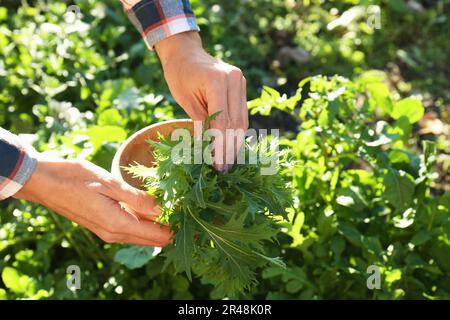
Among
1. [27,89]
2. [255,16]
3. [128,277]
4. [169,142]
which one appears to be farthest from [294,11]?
[169,142]

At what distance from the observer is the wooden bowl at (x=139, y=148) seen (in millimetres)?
1885

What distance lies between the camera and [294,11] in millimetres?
4219

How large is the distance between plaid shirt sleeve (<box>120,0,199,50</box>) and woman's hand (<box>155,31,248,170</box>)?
49 mm

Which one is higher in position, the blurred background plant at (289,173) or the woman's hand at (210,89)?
the woman's hand at (210,89)

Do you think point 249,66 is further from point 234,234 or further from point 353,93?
point 234,234

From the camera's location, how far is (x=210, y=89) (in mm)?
1812

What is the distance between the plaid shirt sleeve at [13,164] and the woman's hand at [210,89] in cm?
47

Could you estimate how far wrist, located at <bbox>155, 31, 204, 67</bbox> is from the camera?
200cm

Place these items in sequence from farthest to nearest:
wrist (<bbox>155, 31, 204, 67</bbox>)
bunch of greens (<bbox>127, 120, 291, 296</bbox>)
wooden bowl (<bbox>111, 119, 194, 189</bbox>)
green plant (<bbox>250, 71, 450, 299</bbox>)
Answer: green plant (<bbox>250, 71, 450, 299</bbox>) → wrist (<bbox>155, 31, 204, 67</bbox>) → wooden bowl (<bbox>111, 119, 194, 189</bbox>) → bunch of greens (<bbox>127, 120, 291, 296</bbox>)

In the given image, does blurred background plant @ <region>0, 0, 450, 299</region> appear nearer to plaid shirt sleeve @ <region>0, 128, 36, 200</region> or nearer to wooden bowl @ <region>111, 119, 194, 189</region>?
wooden bowl @ <region>111, 119, 194, 189</region>

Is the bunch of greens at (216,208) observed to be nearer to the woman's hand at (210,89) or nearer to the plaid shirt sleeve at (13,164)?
the woman's hand at (210,89)

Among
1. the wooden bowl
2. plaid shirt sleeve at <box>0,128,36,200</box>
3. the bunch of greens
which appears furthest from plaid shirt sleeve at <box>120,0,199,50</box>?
plaid shirt sleeve at <box>0,128,36,200</box>

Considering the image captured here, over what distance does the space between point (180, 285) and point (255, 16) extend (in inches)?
89.1

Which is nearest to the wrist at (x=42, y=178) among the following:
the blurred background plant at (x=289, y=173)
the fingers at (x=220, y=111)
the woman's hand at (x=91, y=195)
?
the woman's hand at (x=91, y=195)
